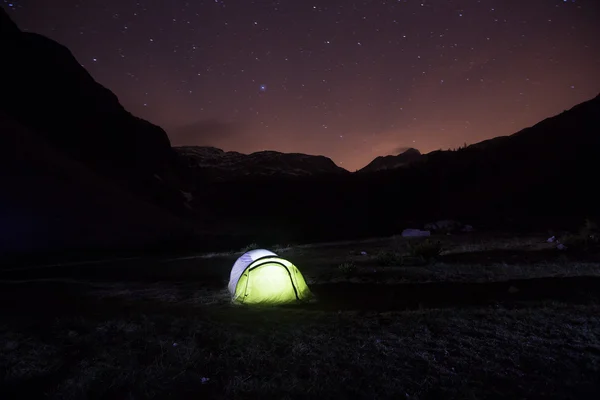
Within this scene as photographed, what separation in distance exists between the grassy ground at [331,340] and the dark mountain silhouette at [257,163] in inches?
3332

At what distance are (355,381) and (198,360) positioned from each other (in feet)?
8.53

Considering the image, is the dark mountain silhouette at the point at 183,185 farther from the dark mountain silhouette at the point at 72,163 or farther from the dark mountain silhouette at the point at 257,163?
the dark mountain silhouette at the point at 257,163

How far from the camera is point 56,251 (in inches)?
1066

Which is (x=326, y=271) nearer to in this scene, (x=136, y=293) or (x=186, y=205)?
(x=136, y=293)

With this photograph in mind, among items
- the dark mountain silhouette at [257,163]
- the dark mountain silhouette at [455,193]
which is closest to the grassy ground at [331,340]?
the dark mountain silhouette at [455,193]

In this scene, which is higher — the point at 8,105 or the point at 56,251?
the point at 8,105

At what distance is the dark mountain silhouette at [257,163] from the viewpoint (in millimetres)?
103175

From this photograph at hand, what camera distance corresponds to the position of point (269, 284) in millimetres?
10188

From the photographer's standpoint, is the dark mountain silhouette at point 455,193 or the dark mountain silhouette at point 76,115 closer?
the dark mountain silhouette at point 455,193

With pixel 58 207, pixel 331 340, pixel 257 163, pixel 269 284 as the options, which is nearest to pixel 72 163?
pixel 58 207

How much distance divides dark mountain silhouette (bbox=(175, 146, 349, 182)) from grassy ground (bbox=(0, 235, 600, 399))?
8463 cm

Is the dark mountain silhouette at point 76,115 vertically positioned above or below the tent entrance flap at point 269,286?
above

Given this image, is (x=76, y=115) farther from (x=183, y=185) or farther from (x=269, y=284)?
(x=269, y=284)

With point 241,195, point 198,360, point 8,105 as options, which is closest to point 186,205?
point 241,195
